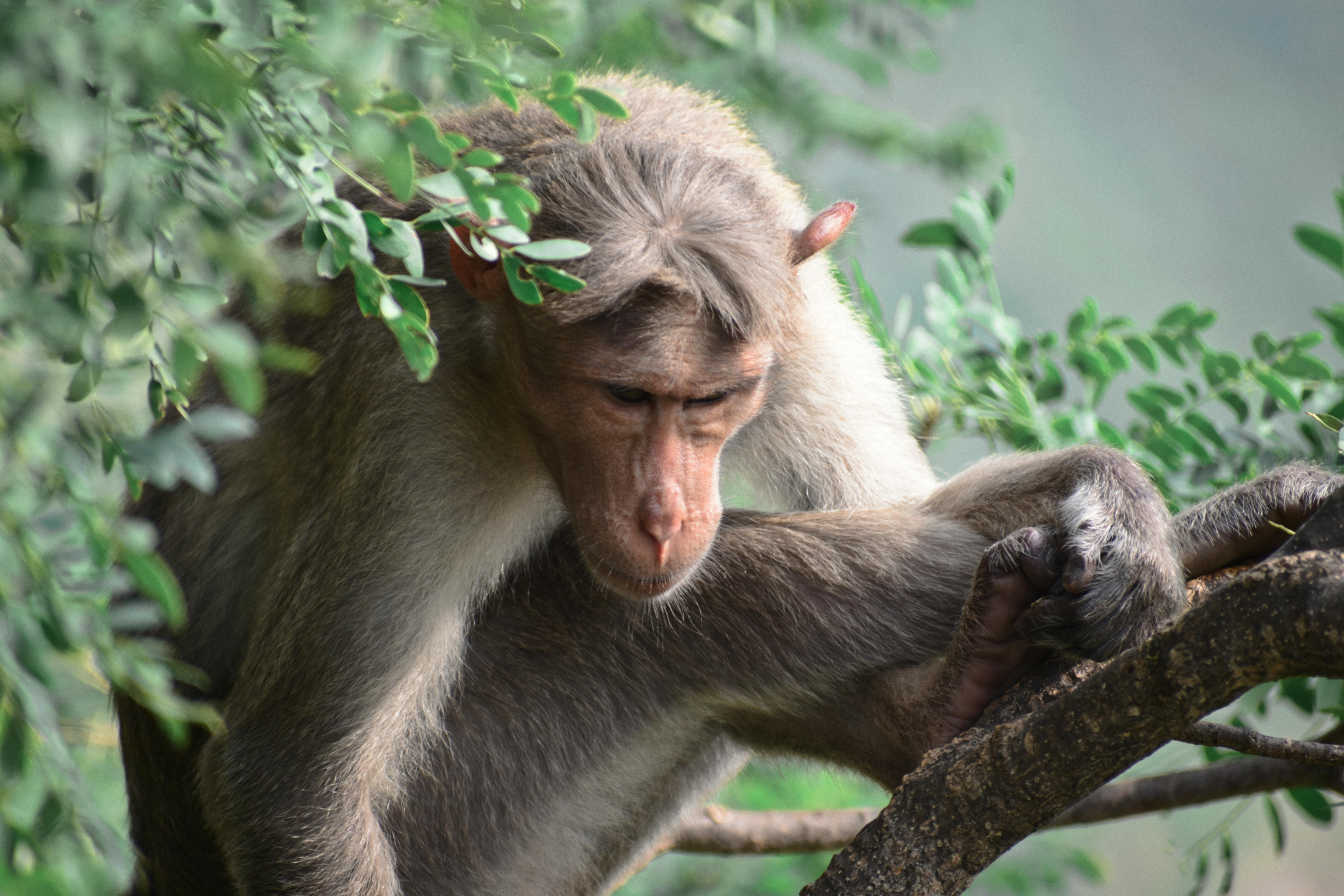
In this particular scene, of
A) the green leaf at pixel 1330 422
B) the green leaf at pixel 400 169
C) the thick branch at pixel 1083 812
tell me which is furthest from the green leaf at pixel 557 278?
the thick branch at pixel 1083 812

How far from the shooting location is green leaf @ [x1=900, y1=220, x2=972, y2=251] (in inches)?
170

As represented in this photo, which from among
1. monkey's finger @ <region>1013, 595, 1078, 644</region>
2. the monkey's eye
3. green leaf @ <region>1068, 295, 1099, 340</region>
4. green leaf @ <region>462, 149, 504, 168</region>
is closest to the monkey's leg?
monkey's finger @ <region>1013, 595, 1078, 644</region>

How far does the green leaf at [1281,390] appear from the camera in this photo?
11.2ft

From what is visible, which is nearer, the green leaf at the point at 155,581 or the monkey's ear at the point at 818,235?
the green leaf at the point at 155,581

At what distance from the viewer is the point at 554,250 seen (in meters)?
2.21

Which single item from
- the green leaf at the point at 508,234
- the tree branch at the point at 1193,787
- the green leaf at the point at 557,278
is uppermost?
the green leaf at the point at 508,234

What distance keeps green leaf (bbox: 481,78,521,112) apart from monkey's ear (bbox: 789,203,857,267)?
1.26 metres

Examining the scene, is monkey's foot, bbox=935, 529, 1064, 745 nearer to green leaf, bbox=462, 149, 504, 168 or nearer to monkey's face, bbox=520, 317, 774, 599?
monkey's face, bbox=520, 317, 774, 599

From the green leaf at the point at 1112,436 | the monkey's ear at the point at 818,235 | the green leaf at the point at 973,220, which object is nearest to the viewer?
the monkey's ear at the point at 818,235

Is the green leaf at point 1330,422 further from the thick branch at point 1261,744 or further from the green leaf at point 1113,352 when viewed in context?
the green leaf at point 1113,352

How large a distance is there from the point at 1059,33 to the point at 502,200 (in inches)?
470

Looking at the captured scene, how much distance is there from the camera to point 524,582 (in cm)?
347

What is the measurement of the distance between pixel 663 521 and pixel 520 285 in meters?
0.84

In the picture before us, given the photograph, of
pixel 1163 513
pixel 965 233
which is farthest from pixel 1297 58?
pixel 1163 513
